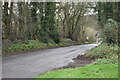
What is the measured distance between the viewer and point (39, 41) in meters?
26.3

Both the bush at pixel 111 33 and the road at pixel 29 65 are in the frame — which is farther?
the bush at pixel 111 33

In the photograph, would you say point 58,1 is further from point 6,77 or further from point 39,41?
point 6,77

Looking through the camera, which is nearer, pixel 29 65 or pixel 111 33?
pixel 29 65

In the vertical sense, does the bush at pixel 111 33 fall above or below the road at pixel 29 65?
above

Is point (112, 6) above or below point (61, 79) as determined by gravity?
above

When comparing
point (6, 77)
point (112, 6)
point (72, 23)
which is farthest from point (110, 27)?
point (72, 23)

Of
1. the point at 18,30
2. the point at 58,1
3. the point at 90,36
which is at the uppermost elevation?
the point at 58,1

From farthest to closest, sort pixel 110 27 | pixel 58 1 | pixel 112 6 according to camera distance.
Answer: pixel 58 1
pixel 112 6
pixel 110 27

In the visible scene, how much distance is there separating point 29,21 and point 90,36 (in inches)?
1623

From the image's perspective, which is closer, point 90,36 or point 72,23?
point 72,23

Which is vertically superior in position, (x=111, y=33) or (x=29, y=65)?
(x=111, y=33)

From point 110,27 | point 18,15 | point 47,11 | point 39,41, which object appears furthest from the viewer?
point 47,11

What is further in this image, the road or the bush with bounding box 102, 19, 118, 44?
the bush with bounding box 102, 19, 118, 44

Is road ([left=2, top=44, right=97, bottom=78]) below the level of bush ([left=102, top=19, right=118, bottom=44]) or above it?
below
